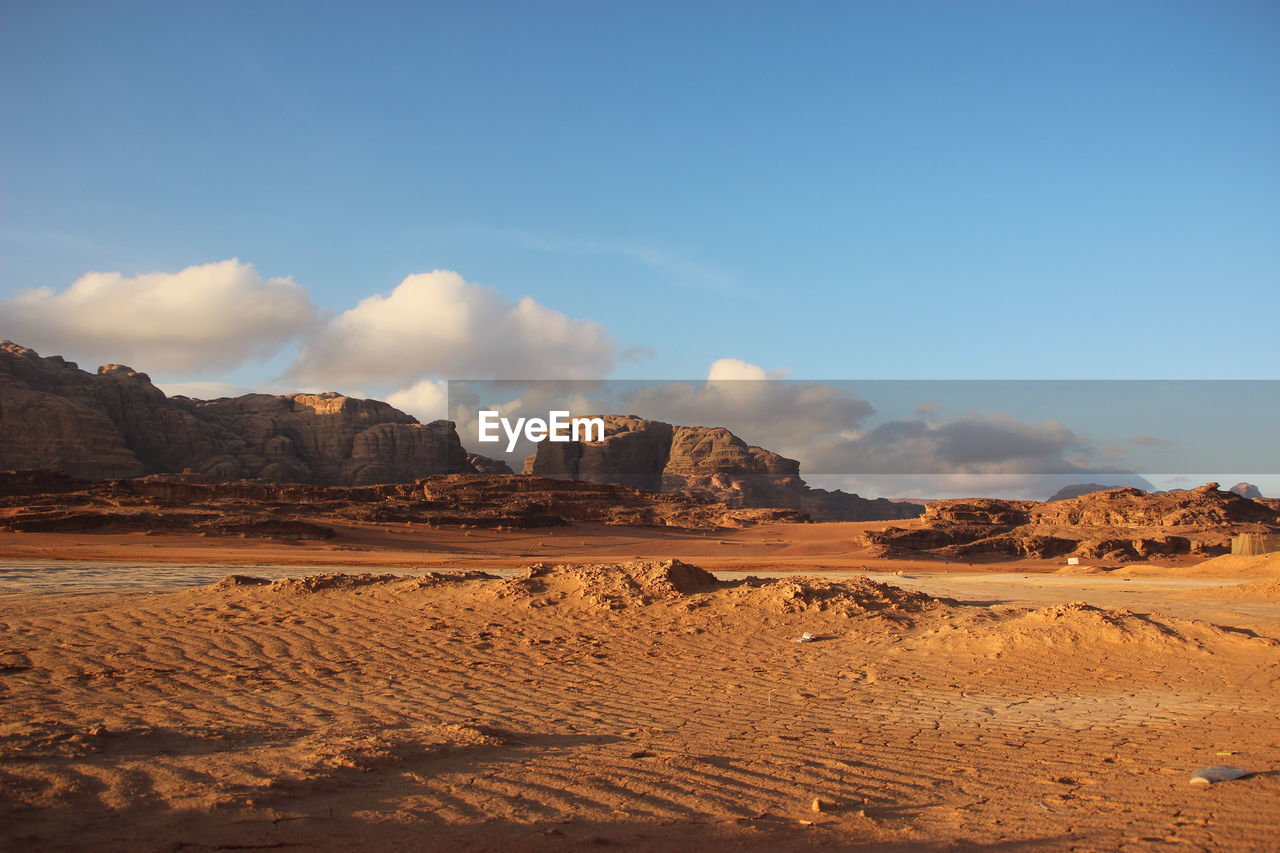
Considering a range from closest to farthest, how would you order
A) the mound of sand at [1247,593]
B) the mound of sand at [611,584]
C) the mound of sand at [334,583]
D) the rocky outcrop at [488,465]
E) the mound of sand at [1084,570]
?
→ the mound of sand at [611,584] → the mound of sand at [334,583] → the mound of sand at [1247,593] → the mound of sand at [1084,570] → the rocky outcrop at [488,465]

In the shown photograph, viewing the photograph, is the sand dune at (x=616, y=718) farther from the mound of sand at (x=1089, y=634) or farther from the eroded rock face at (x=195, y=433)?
the eroded rock face at (x=195, y=433)

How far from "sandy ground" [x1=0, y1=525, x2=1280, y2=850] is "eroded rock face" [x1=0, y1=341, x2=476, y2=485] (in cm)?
5747

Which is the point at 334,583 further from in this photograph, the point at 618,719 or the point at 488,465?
the point at 488,465

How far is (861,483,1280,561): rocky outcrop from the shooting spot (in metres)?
42.8

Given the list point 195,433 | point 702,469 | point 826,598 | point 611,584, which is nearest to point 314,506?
point 195,433

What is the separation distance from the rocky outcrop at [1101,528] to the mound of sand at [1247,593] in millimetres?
17835

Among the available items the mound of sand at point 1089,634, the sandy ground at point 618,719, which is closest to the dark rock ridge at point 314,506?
the sandy ground at point 618,719

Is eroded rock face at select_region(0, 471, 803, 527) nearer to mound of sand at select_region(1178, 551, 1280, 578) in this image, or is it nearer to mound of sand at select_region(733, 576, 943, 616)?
mound of sand at select_region(733, 576, 943, 616)

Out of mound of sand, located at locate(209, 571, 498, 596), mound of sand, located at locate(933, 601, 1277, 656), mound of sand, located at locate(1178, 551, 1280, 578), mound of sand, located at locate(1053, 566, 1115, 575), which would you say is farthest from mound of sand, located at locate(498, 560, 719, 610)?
mound of sand, located at locate(1178, 551, 1280, 578)

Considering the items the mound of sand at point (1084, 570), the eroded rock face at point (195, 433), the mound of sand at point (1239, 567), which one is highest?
the eroded rock face at point (195, 433)

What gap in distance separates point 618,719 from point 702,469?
332 feet

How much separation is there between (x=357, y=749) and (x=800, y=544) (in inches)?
1822

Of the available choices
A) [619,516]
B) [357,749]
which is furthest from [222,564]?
[619,516]

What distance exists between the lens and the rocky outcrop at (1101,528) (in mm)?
42750
